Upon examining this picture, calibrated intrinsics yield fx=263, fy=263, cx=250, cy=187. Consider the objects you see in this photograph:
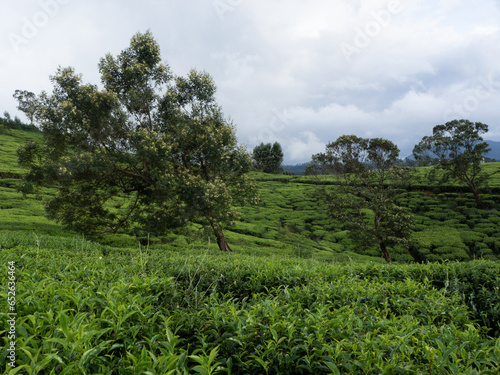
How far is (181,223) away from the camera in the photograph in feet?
46.1

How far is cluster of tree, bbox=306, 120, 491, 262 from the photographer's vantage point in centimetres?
1814

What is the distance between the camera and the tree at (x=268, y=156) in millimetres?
72875

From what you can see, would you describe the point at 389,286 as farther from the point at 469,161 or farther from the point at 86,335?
the point at 469,161

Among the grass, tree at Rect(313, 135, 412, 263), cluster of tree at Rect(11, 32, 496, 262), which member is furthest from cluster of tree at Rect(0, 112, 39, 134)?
tree at Rect(313, 135, 412, 263)

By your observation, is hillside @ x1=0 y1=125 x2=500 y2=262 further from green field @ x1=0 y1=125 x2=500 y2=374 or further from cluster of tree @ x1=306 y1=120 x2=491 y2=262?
green field @ x1=0 y1=125 x2=500 y2=374

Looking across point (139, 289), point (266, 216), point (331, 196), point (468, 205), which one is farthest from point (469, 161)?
point (139, 289)

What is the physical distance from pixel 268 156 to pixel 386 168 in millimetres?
53105

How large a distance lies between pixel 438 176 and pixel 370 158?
71.3 ft

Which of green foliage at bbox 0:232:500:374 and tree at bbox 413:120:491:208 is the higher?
tree at bbox 413:120:491:208

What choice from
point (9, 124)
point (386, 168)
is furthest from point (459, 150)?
point (9, 124)

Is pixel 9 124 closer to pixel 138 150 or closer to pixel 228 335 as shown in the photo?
pixel 138 150

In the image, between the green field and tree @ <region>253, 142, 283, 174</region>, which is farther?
tree @ <region>253, 142, 283, 174</region>

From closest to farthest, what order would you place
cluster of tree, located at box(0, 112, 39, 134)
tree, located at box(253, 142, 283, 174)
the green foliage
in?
the green foliage → cluster of tree, located at box(0, 112, 39, 134) → tree, located at box(253, 142, 283, 174)

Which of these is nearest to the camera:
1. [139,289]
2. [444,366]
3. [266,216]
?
[444,366]
